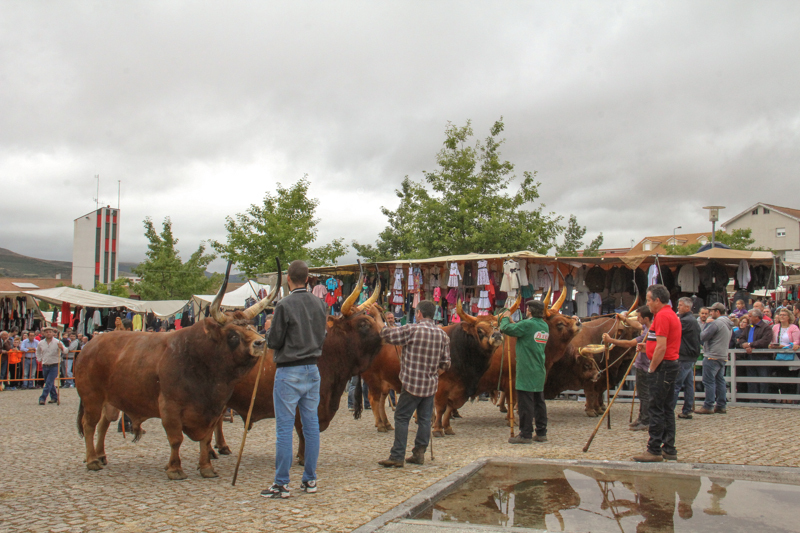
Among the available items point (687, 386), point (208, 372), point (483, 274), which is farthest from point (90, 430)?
point (687, 386)

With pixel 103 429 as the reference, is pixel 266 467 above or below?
below

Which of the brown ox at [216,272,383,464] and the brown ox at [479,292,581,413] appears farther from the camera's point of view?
the brown ox at [479,292,581,413]

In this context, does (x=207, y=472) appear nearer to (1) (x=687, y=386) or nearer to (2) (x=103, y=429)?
(2) (x=103, y=429)

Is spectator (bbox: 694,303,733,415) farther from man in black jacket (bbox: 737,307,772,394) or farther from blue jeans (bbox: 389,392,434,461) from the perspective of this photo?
blue jeans (bbox: 389,392,434,461)

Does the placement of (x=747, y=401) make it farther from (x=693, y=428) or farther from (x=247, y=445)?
(x=247, y=445)

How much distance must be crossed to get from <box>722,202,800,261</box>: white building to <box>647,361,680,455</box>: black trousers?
6014cm

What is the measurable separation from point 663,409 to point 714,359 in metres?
5.14

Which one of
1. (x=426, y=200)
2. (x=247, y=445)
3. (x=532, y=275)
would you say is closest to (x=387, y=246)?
(x=426, y=200)

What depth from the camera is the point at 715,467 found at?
646cm

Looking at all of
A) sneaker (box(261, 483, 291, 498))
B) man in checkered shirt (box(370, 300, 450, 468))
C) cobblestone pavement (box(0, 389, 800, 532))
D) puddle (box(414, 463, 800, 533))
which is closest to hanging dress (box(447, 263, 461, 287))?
cobblestone pavement (box(0, 389, 800, 532))

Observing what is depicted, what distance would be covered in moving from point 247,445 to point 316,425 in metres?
3.21

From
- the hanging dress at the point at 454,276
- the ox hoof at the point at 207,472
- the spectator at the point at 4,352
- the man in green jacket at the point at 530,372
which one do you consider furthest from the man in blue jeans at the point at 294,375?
the spectator at the point at 4,352

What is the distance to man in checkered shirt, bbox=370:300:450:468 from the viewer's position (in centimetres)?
679

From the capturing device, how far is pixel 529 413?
838 centimetres
